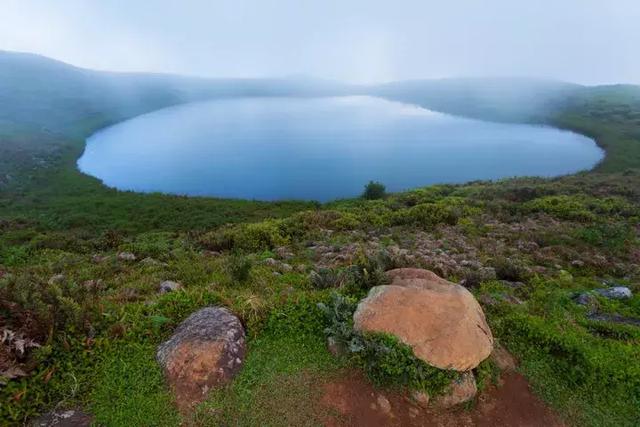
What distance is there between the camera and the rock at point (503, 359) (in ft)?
22.8

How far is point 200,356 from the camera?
6043 millimetres

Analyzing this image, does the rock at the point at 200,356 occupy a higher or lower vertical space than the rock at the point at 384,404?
higher

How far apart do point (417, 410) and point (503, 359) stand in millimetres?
2242

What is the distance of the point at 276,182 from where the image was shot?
78062 millimetres

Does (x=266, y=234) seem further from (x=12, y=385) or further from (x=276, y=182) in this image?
(x=276, y=182)

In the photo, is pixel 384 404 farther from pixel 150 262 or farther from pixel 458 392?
pixel 150 262

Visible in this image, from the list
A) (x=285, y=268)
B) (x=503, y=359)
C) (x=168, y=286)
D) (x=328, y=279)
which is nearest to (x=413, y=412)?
(x=503, y=359)

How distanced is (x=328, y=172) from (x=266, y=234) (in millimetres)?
66267

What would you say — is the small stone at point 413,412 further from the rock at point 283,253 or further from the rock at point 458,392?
the rock at point 283,253

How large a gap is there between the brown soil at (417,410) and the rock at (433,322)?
2.27ft

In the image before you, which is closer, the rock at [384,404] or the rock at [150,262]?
the rock at [384,404]

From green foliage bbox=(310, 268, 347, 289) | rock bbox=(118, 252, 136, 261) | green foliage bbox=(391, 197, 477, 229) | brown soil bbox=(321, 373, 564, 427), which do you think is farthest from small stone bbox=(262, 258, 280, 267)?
green foliage bbox=(391, 197, 477, 229)

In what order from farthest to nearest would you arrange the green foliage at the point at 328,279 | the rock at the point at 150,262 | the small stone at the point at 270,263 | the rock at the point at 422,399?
the rock at the point at 150,262
the small stone at the point at 270,263
the green foliage at the point at 328,279
the rock at the point at 422,399

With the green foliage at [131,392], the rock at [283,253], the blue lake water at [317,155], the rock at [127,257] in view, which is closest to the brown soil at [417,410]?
the green foliage at [131,392]
